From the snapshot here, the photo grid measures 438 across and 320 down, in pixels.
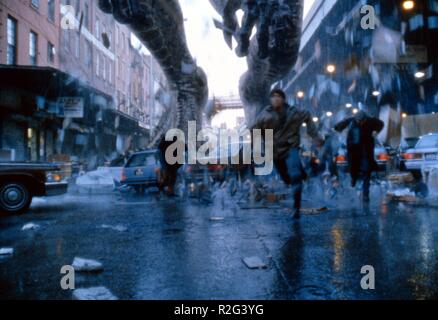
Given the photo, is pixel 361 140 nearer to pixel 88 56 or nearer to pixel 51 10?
pixel 51 10

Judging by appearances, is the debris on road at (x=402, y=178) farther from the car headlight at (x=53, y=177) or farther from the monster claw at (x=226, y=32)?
the car headlight at (x=53, y=177)

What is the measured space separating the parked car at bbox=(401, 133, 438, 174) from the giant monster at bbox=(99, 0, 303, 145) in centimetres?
526

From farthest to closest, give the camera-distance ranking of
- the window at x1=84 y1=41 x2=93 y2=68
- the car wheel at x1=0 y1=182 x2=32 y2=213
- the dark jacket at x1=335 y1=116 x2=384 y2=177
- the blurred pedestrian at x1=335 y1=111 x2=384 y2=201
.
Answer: the window at x1=84 y1=41 x2=93 y2=68 < the dark jacket at x1=335 y1=116 x2=384 y2=177 < the blurred pedestrian at x1=335 y1=111 x2=384 y2=201 < the car wheel at x1=0 y1=182 x2=32 y2=213

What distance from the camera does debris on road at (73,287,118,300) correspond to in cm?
236

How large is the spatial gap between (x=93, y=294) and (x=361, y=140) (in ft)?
22.2

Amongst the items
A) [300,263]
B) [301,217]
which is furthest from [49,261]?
[301,217]

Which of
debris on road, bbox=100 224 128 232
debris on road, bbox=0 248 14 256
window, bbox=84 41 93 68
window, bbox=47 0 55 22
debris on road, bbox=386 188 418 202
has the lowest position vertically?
debris on road, bbox=100 224 128 232

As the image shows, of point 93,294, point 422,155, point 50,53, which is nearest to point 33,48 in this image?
point 50,53

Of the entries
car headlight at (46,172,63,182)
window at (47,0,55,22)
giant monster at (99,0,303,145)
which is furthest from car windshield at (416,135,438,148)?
window at (47,0,55,22)

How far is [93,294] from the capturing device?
243cm

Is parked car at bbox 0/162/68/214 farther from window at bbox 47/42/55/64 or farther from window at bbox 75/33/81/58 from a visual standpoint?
window at bbox 75/33/81/58

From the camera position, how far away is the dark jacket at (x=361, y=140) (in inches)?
312

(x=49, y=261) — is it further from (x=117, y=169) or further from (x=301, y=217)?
(x=117, y=169)

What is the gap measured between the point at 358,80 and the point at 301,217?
67.2ft
